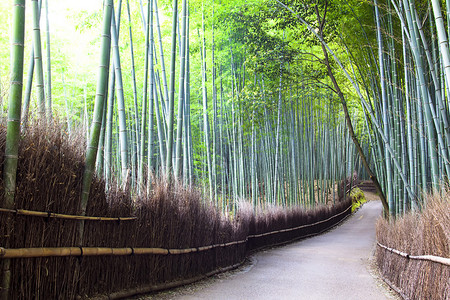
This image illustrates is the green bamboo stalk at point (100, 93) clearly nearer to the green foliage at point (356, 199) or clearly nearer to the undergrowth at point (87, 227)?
the undergrowth at point (87, 227)

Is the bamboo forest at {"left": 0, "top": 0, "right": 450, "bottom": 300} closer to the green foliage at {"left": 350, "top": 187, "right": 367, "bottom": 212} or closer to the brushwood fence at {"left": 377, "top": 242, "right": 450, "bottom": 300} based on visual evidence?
the brushwood fence at {"left": 377, "top": 242, "right": 450, "bottom": 300}

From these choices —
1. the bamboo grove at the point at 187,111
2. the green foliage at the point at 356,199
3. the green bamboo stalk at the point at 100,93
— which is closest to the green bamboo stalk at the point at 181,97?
the bamboo grove at the point at 187,111

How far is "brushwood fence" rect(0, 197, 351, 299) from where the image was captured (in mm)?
2400

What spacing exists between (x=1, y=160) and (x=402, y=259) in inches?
141

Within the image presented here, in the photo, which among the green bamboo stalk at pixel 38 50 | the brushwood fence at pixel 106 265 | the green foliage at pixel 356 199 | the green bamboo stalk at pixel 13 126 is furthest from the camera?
the green foliage at pixel 356 199

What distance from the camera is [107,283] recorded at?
10.3 feet

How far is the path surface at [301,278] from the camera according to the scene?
4016mm

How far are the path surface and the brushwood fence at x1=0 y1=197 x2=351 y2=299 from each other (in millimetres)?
196

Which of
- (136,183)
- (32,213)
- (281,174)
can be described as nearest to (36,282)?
(32,213)

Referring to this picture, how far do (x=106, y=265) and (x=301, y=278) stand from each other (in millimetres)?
2625

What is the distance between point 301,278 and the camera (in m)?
4.98

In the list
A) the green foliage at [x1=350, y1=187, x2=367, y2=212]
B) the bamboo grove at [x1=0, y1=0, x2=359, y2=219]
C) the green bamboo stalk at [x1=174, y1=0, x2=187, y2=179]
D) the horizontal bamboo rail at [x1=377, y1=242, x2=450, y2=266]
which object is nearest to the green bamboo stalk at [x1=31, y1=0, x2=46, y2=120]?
the bamboo grove at [x1=0, y1=0, x2=359, y2=219]

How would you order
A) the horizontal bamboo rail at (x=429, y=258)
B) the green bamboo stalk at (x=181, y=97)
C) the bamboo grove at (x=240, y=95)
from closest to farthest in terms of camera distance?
the horizontal bamboo rail at (x=429, y=258)
the bamboo grove at (x=240, y=95)
the green bamboo stalk at (x=181, y=97)

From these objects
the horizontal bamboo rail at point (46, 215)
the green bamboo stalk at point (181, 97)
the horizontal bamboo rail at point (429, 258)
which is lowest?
the horizontal bamboo rail at point (429, 258)
